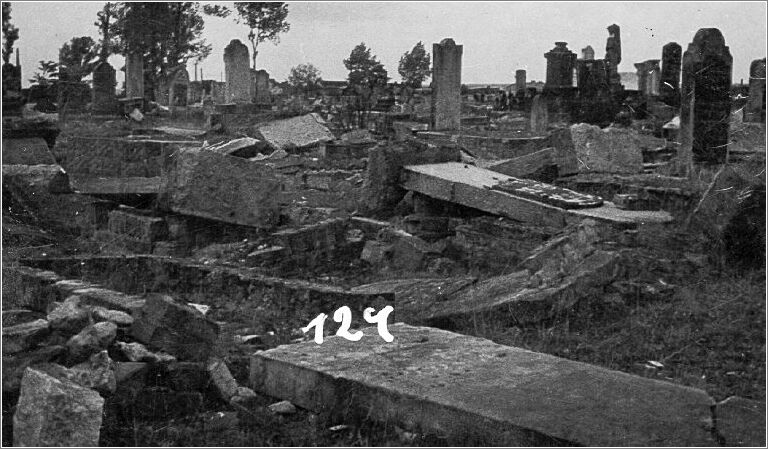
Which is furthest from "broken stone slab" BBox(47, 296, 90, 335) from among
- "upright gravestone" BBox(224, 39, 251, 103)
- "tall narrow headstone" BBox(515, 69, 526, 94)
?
"tall narrow headstone" BBox(515, 69, 526, 94)

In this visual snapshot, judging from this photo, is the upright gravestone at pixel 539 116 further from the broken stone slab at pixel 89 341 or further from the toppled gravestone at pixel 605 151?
the broken stone slab at pixel 89 341

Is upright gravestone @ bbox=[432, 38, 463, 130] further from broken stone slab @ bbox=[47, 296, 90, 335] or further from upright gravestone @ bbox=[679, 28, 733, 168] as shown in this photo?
broken stone slab @ bbox=[47, 296, 90, 335]

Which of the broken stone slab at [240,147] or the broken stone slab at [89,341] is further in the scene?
the broken stone slab at [240,147]

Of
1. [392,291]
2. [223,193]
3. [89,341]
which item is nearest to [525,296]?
[392,291]

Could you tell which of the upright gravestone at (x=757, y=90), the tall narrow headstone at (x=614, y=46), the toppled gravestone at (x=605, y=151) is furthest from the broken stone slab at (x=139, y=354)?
the tall narrow headstone at (x=614, y=46)

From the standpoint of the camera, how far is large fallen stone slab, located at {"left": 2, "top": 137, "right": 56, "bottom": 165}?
11812mm

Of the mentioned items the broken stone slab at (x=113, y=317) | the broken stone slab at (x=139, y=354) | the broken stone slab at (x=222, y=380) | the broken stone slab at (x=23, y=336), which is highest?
Result: the broken stone slab at (x=23, y=336)

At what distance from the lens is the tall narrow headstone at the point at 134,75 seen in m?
28.0

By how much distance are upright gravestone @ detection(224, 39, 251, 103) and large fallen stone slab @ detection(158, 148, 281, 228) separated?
1490 cm

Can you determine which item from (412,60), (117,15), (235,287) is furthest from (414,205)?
(117,15)

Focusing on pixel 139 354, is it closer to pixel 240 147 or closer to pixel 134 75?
pixel 240 147

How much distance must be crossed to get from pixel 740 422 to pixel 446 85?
1498 cm

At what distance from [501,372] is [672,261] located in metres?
3.46

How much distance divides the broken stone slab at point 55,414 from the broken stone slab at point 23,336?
31 cm
